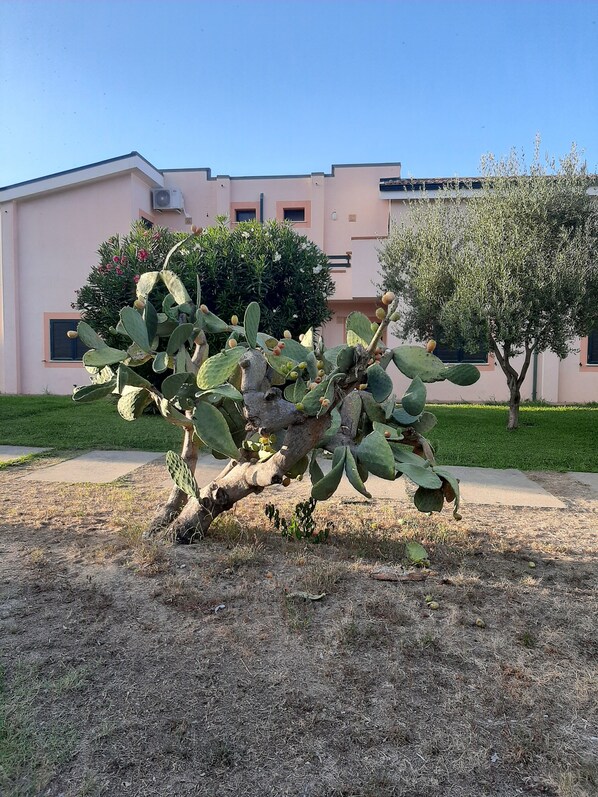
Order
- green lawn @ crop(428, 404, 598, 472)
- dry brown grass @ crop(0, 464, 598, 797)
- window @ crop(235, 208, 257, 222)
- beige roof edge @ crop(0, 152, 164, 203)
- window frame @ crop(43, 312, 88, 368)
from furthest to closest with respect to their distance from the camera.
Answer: window @ crop(235, 208, 257, 222) → window frame @ crop(43, 312, 88, 368) → beige roof edge @ crop(0, 152, 164, 203) → green lawn @ crop(428, 404, 598, 472) → dry brown grass @ crop(0, 464, 598, 797)

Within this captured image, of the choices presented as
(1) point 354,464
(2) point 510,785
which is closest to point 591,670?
(2) point 510,785

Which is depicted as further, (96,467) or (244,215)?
(244,215)

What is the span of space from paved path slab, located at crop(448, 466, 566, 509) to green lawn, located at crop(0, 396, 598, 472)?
0.44 metres

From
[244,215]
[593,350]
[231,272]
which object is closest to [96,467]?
[231,272]

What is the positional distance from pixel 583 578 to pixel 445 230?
9.06 metres

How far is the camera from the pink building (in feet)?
52.2

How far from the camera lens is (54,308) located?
17.3 meters

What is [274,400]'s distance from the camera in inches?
126

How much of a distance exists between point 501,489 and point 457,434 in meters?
3.76

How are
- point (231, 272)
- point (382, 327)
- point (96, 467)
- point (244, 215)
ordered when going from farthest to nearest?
1. point (244, 215)
2. point (231, 272)
3. point (96, 467)
4. point (382, 327)

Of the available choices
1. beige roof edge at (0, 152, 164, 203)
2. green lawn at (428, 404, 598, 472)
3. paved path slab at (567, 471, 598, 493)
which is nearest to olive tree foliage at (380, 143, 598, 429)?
green lawn at (428, 404, 598, 472)

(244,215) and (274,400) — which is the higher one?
(244,215)

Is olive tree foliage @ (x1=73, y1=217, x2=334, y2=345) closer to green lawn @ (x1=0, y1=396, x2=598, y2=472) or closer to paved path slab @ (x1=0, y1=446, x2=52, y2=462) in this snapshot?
green lawn @ (x1=0, y1=396, x2=598, y2=472)

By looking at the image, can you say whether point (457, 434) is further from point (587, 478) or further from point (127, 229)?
point (127, 229)
